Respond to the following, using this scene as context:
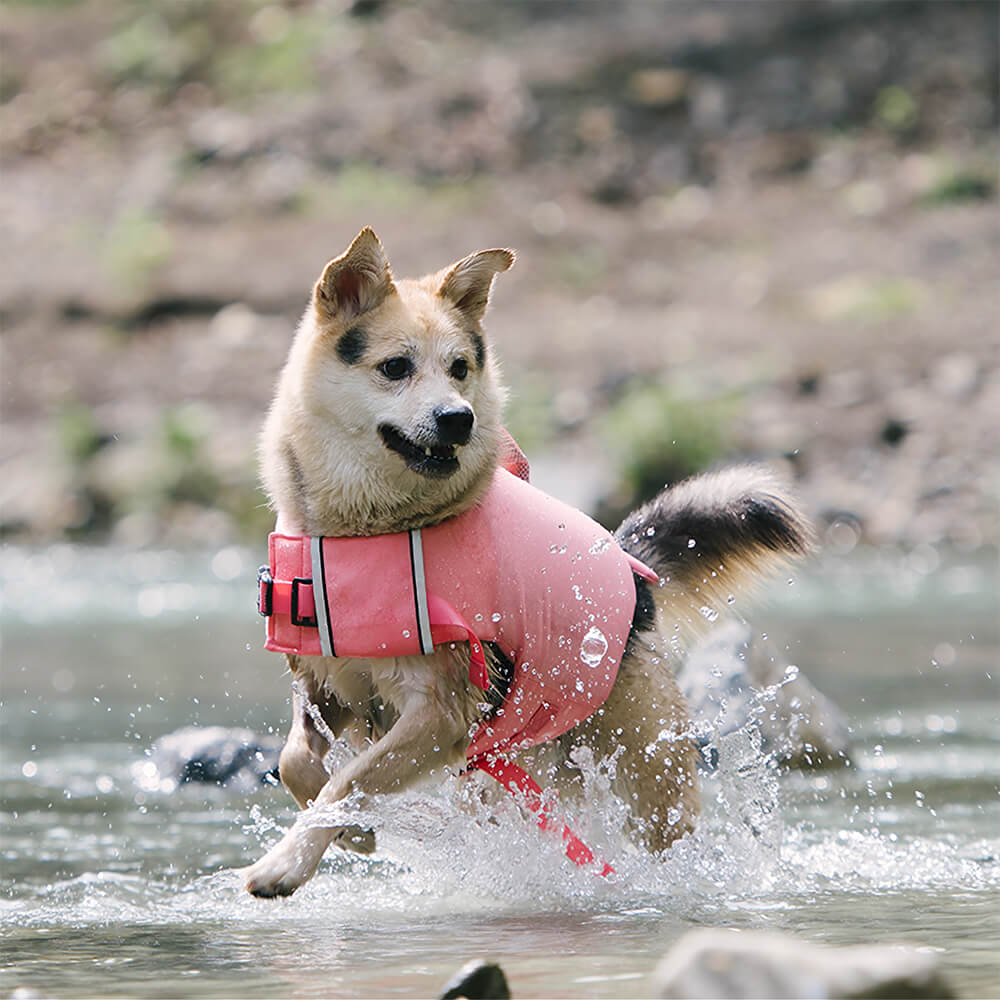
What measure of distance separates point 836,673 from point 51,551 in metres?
11.3

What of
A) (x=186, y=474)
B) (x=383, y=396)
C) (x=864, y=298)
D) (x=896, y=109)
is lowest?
(x=383, y=396)

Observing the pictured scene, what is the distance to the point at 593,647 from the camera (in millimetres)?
5484

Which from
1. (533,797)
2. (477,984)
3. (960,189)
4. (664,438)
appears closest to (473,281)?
(533,797)

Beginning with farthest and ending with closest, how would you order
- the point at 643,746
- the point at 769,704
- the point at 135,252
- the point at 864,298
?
the point at 135,252 < the point at 864,298 < the point at 769,704 < the point at 643,746

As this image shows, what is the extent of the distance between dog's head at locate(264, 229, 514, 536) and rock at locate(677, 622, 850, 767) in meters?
2.77

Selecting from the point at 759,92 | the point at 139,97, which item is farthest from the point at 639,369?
the point at 139,97

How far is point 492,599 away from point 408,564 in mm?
312

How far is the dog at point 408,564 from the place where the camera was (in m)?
5.09

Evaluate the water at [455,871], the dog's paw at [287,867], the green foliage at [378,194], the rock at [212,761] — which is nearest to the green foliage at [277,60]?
the green foliage at [378,194]

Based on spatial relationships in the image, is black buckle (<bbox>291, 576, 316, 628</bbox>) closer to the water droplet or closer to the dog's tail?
the water droplet

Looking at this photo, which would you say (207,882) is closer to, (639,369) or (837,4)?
(639,369)

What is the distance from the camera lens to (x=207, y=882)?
562 centimetres

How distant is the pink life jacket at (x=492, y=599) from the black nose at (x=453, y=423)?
0.30 m

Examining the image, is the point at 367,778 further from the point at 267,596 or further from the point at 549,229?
the point at 549,229
